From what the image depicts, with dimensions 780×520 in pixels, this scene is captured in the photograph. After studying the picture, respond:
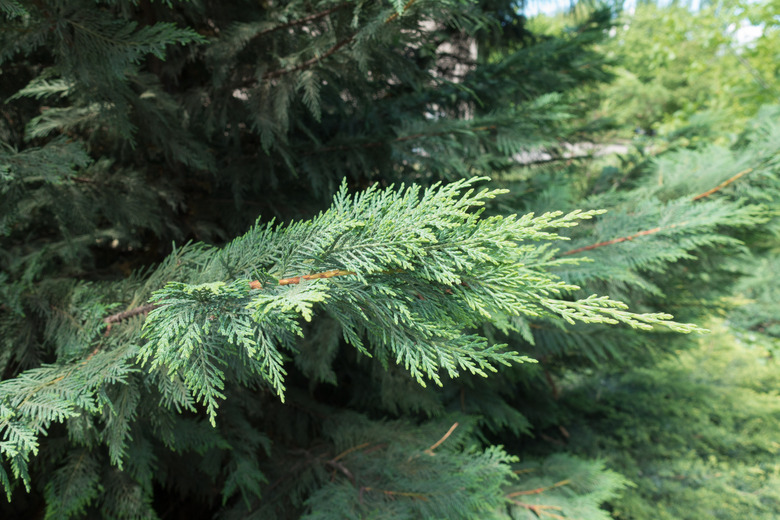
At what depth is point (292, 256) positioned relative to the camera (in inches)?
36.8

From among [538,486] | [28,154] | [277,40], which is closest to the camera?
[28,154]

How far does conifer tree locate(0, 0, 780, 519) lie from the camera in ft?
Answer: 2.88

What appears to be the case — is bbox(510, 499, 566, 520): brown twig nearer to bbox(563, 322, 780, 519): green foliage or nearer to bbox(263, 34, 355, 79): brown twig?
bbox(563, 322, 780, 519): green foliage

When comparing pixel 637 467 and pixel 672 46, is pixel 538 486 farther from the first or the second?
pixel 672 46

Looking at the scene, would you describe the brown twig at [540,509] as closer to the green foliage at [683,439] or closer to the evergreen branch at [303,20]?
the green foliage at [683,439]

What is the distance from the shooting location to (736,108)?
680cm

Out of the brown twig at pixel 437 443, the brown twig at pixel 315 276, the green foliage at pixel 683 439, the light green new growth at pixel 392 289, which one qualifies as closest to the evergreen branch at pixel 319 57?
the light green new growth at pixel 392 289

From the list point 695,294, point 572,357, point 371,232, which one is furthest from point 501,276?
point 572,357

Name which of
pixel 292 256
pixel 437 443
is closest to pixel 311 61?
pixel 292 256

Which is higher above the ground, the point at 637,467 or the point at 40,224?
the point at 40,224

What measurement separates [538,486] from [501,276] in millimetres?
1994

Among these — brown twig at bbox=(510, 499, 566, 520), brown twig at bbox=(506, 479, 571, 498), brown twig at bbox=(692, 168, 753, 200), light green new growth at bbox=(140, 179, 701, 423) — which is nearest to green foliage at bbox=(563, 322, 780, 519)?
brown twig at bbox=(506, 479, 571, 498)

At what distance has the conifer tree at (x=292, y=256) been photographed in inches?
34.5

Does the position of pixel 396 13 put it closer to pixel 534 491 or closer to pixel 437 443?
pixel 437 443
